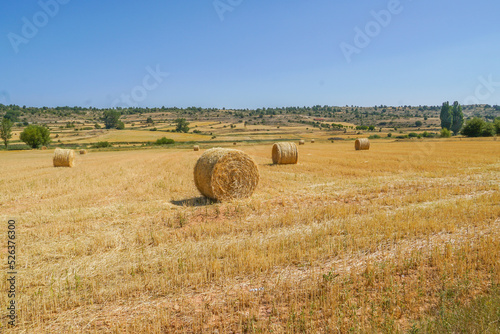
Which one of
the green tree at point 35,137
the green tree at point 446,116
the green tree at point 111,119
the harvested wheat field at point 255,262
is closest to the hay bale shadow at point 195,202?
the harvested wheat field at point 255,262

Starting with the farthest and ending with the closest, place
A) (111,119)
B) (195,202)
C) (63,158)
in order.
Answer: (111,119), (63,158), (195,202)

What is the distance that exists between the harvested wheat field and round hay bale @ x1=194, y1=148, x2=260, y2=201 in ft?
2.46

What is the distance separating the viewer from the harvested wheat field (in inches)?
166

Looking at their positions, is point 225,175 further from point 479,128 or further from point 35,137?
point 479,128

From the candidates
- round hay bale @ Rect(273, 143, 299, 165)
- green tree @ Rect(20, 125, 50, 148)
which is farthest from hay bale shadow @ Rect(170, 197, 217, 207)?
green tree @ Rect(20, 125, 50, 148)

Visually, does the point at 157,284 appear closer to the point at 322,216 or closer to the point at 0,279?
the point at 0,279

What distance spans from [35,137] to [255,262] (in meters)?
72.1

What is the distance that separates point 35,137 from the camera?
63812mm

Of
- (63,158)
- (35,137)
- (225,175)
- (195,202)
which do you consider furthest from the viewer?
(35,137)

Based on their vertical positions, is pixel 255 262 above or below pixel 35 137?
below

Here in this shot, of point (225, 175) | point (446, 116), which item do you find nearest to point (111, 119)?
point (446, 116)

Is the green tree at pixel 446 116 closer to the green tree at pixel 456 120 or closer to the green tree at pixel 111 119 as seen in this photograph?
the green tree at pixel 456 120

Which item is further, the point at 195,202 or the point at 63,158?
the point at 63,158

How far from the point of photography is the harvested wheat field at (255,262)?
422 cm
